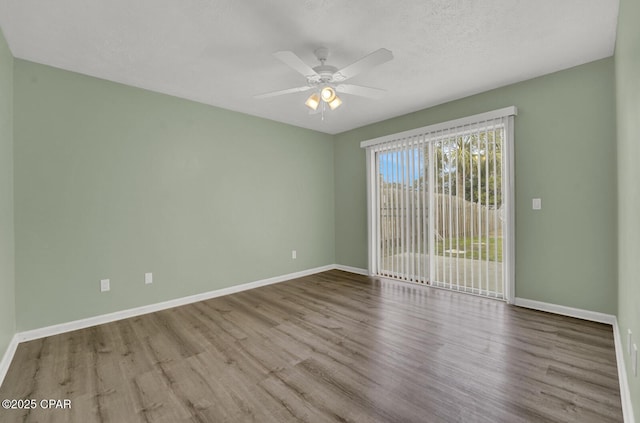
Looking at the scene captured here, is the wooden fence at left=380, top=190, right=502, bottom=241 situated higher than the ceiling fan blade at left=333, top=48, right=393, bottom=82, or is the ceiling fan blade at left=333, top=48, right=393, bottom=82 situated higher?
the ceiling fan blade at left=333, top=48, right=393, bottom=82

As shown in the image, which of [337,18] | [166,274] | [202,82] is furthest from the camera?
[166,274]

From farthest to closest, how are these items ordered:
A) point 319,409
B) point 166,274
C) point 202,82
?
point 166,274 → point 202,82 → point 319,409

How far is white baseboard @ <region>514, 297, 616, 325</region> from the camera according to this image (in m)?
2.75

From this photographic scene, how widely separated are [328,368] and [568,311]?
8.87 ft

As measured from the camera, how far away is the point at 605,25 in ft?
7.30

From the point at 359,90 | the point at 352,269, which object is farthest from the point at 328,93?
the point at 352,269

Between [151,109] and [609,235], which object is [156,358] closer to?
[151,109]

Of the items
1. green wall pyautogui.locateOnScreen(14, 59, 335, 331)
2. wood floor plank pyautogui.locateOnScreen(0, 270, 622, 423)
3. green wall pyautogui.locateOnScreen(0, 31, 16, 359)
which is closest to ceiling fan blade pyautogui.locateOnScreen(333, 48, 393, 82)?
green wall pyautogui.locateOnScreen(14, 59, 335, 331)

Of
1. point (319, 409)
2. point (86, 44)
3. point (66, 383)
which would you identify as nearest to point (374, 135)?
point (86, 44)

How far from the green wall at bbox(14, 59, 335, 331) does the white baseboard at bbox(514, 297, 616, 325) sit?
325 cm

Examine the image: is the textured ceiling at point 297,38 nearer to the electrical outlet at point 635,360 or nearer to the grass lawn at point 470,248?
the grass lawn at point 470,248

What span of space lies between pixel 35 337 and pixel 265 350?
220cm

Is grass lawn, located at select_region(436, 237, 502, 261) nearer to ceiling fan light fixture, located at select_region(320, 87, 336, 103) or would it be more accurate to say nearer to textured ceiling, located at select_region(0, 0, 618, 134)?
textured ceiling, located at select_region(0, 0, 618, 134)

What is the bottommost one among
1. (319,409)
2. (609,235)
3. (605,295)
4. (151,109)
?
(319,409)
